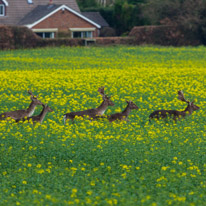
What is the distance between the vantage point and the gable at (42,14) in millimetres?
59969

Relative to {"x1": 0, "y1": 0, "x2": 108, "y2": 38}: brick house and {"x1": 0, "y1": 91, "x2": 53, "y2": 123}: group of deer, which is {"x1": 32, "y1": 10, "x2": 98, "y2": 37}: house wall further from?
{"x1": 0, "y1": 91, "x2": 53, "y2": 123}: group of deer

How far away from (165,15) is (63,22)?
10905mm

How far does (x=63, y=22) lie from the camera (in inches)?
2442

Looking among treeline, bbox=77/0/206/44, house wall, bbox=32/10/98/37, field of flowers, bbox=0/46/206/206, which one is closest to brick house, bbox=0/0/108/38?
house wall, bbox=32/10/98/37

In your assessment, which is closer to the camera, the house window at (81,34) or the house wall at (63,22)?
the house wall at (63,22)

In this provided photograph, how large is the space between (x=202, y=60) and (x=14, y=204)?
29063mm

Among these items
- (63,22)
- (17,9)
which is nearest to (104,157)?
(63,22)

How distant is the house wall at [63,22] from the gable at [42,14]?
26 centimetres

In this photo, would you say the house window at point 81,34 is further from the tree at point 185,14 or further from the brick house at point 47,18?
the tree at point 185,14

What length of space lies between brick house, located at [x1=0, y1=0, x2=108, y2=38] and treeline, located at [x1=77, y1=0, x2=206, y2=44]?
362cm

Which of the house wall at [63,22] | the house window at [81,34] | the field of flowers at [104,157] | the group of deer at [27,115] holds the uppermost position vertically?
the house wall at [63,22]

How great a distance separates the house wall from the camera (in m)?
60.7

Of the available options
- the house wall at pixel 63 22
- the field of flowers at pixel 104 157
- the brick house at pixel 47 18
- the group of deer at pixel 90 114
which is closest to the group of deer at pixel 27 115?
the group of deer at pixel 90 114

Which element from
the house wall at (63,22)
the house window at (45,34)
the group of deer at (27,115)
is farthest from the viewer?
the house window at (45,34)
